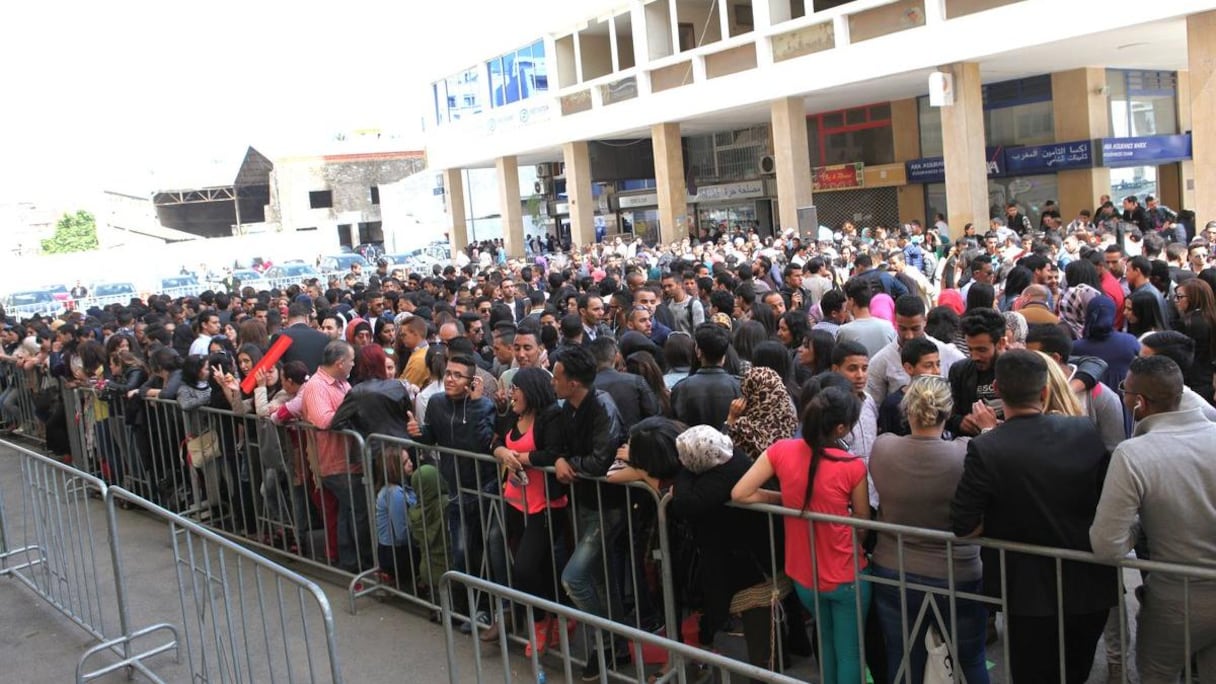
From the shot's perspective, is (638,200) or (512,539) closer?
(512,539)

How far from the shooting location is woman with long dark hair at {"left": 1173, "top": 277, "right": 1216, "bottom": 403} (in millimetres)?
6445

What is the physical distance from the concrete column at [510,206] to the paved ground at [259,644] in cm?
2572

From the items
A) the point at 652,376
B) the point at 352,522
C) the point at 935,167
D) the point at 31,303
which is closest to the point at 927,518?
the point at 652,376

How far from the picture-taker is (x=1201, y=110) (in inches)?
645

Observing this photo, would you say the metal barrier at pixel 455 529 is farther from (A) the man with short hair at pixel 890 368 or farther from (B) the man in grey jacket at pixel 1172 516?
(A) the man with short hair at pixel 890 368

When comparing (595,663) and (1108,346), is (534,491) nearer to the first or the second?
(595,663)

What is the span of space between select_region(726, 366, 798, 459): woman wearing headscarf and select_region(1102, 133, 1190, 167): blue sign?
68.3ft

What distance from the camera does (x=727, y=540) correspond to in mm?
4664

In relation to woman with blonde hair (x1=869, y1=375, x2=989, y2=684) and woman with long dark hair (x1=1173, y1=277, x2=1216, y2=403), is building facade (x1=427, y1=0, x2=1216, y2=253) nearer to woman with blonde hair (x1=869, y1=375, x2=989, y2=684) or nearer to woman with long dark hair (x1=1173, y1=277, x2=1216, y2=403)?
woman with long dark hair (x1=1173, y1=277, x2=1216, y2=403)

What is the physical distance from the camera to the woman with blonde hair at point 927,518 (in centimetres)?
406

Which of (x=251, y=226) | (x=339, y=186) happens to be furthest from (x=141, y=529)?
(x=251, y=226)

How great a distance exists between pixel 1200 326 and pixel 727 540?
4148mm

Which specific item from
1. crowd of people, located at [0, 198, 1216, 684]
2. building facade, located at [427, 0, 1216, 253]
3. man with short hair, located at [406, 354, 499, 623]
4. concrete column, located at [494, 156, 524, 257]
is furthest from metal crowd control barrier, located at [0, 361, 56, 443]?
concrete column, located at [494, 156, 524, 257]

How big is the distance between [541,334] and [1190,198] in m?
17.9
